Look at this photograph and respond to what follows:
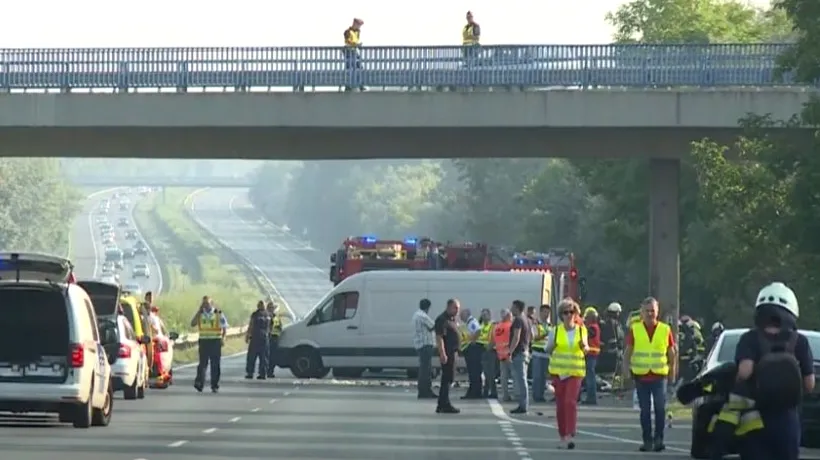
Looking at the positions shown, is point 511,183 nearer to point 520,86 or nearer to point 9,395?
point 520,86

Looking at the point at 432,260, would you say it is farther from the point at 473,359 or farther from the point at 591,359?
the point at 591,359

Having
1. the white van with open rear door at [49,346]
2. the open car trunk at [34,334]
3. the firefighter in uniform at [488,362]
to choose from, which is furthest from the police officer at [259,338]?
the open car trunk at [34,334]

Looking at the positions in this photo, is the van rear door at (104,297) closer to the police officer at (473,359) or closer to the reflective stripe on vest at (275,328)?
the police officer at (473,359)

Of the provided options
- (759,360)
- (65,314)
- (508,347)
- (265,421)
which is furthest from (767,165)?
(759,360)

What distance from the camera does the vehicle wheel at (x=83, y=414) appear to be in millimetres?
24792

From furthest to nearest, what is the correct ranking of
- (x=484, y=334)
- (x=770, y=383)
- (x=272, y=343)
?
(x=272, y=343) < (x=484, y=334) < (x=770, y=383)

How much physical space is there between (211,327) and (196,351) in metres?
33.5

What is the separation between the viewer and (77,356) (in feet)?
79.5

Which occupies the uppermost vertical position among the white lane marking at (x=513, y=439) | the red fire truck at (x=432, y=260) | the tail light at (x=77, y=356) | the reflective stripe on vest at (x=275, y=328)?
the red fire truck at (x=432, y=260)

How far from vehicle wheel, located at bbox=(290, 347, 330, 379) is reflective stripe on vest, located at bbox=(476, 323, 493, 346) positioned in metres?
7.35

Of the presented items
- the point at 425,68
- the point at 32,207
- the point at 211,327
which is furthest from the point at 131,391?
the point at 32,207

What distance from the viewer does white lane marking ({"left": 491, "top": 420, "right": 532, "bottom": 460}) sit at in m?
22.1

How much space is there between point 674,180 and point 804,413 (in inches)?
1088

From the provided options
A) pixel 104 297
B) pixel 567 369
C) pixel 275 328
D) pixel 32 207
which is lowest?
pixel 567 369
